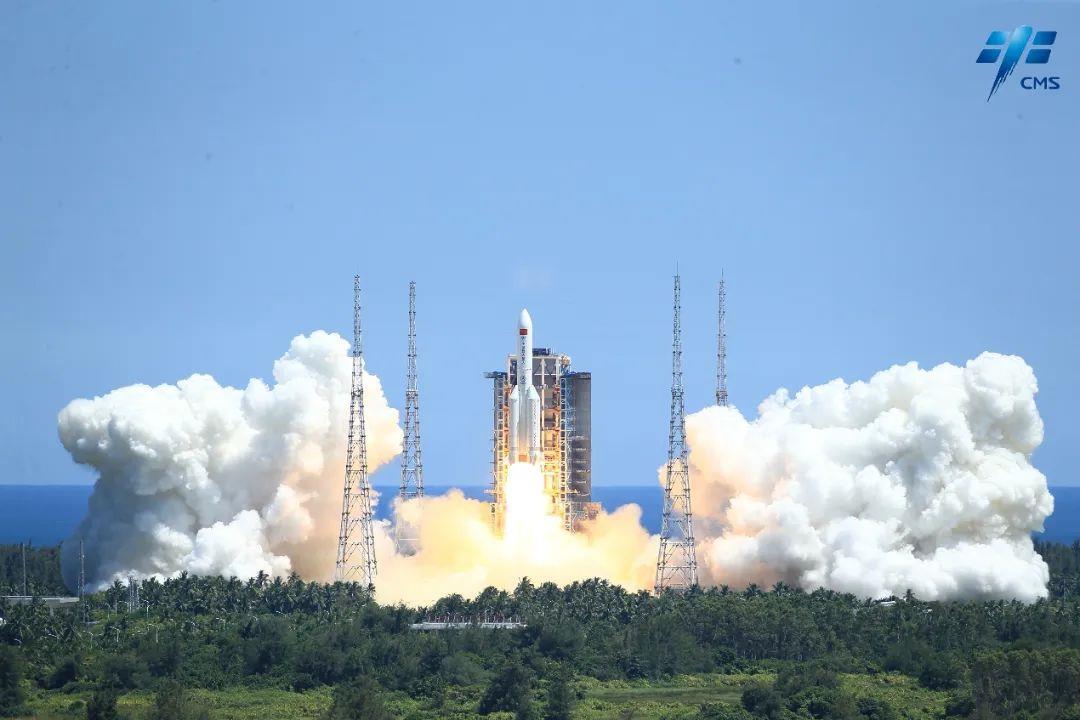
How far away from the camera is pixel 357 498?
3155 inches

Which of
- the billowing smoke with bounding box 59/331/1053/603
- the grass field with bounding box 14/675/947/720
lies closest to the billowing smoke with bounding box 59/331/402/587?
the billowing smoke with bounding box 59/331/1053/603

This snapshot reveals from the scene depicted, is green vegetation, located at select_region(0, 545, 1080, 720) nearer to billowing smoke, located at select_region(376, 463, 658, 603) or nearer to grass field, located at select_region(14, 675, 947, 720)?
grass field, located at select_region(14, 675, 947, 720)

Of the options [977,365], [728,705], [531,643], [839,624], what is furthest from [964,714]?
[977,365]

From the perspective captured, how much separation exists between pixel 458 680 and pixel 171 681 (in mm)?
9305

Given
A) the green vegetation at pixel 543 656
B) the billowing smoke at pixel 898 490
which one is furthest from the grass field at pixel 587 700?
the billowing smoke at pixel 898 490

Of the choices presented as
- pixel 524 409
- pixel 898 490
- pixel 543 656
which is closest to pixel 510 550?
pixel 524 409

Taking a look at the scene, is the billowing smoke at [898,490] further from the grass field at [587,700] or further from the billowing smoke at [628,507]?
the grass field at [587,700]

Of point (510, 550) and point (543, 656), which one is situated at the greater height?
point (510, 550)

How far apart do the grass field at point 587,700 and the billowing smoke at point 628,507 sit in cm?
1086

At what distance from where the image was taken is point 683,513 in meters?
80.2

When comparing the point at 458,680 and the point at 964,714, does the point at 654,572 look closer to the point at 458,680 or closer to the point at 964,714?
the point at 458,680

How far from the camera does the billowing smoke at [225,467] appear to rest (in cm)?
8362

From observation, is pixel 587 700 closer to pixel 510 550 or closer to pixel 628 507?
pixel 510 550

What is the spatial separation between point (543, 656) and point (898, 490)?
16808mm
